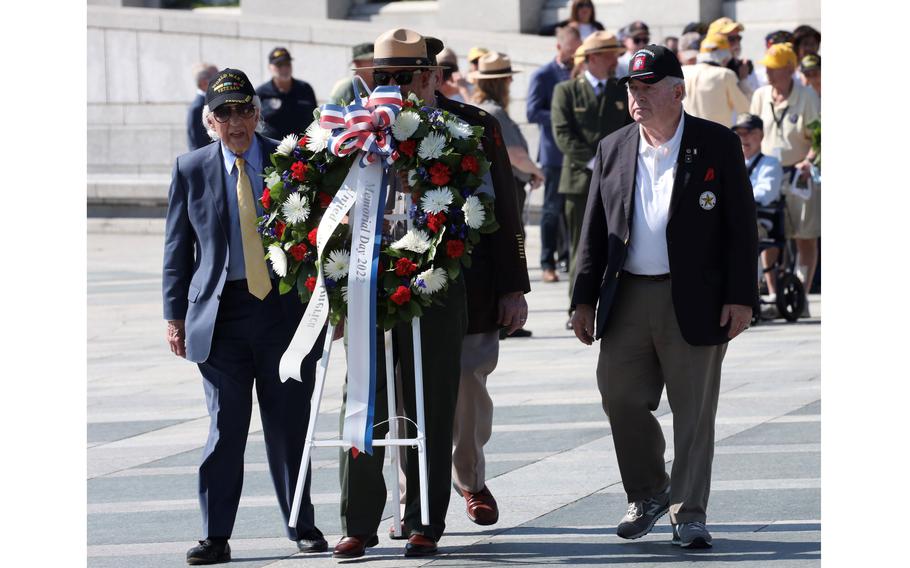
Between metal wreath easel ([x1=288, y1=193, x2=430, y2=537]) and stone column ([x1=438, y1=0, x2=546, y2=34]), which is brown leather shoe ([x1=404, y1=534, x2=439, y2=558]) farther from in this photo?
stone column ([x1=438, y1=0, x2=546, y2=34])

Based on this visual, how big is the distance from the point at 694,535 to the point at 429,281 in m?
1.39

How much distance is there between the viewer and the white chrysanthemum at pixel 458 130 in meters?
6.46

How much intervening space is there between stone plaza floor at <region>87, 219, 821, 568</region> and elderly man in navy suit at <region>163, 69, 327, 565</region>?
30cm

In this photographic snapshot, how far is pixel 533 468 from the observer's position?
8.20m

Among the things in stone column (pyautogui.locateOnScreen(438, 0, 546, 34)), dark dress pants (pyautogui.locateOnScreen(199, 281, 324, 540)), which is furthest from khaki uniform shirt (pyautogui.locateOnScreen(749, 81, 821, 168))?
stone column (pyautogui.locateOnScreen(438, 0, 546, 34))

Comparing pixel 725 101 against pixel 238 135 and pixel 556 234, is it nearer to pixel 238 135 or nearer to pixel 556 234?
pixel 556 234

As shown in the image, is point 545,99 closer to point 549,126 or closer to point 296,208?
point 549,126

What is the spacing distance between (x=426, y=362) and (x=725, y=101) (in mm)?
7940

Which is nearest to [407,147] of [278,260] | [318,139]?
[318,139]

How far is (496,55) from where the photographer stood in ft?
41.0

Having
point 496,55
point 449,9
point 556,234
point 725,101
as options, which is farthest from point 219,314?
point 449,9

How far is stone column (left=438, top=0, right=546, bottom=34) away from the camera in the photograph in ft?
85.7

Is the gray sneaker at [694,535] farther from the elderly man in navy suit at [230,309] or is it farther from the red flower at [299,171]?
the red flower at [299,171]

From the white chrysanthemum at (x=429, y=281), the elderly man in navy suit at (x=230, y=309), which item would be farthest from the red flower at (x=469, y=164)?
the elderly man in navy suit at (x=230, y=309)
